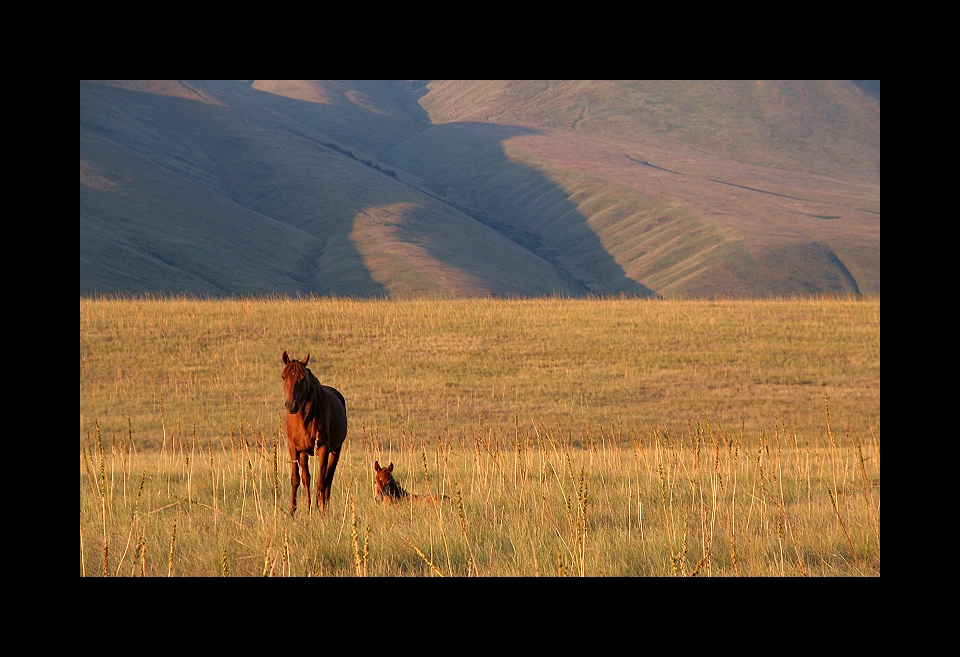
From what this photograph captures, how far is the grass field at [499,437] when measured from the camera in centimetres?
641

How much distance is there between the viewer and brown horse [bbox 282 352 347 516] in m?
6.36

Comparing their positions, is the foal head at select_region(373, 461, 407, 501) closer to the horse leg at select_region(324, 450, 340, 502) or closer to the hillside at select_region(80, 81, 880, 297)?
the horse leg at select_region(324, 450, 340, 502)

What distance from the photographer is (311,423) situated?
6812mm

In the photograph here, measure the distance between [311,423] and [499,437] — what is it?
9.96 m

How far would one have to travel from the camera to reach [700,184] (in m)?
155

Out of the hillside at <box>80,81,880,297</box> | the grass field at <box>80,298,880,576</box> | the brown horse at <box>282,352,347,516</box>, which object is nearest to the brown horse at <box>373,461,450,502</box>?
the grass field at <box>80,298,880,576</box>

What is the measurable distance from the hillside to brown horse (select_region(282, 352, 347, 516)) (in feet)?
227

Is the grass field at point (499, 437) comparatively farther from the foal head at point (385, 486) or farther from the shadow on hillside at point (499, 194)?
the shadow on hillside at point (499, 194)

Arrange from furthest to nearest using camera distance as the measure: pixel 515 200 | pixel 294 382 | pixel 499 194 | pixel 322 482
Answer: pixel 499 194 → pixel 515 200 → pixel 322 482 → pixel 294 382

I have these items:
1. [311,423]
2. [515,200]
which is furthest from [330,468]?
[515,200]

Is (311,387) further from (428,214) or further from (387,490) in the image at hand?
(428,214)
